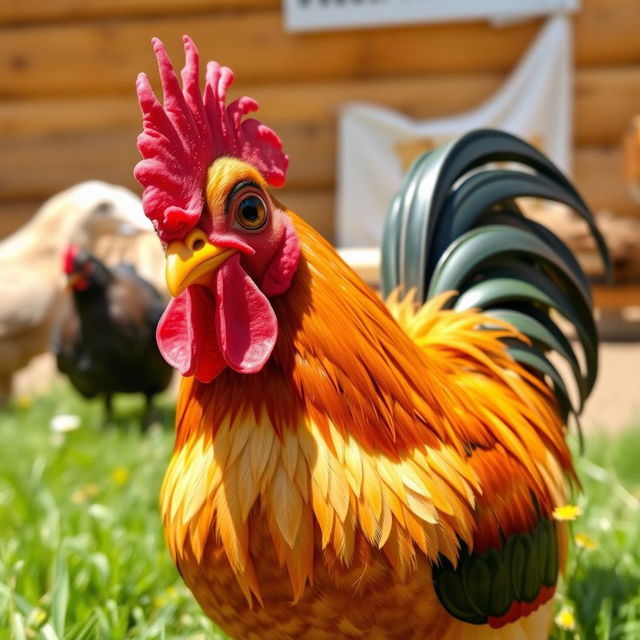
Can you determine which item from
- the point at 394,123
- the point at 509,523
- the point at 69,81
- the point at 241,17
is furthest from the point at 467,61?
the point at 509,523

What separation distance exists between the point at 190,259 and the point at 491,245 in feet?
2.72

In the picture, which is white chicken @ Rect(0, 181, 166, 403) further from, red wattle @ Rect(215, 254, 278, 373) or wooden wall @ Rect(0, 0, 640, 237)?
red wattle @ Rect(215, 254, 278, 373)

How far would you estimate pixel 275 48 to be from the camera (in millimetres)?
6031

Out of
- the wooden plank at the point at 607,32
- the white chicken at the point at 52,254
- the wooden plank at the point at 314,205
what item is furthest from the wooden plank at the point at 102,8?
the wooden plank at the point at 607,32

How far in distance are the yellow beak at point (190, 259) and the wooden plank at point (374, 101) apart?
5067mm

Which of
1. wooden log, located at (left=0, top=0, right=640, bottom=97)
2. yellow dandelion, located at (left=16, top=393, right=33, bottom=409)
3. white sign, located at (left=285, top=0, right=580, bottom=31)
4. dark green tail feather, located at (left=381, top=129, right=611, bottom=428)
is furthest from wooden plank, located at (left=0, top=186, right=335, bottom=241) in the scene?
dark green tail feather, located at (left=381, top=129, right=611, bottom=428)

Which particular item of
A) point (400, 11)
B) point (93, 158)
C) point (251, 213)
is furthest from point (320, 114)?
point (251, 213)

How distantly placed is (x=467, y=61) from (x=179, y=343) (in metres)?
5.15

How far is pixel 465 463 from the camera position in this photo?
140cm

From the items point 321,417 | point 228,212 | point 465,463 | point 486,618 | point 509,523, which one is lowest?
point 486,618

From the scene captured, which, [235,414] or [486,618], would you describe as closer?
[235,414]

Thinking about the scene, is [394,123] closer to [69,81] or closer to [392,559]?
[69,81]

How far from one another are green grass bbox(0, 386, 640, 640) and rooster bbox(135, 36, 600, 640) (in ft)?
1.92

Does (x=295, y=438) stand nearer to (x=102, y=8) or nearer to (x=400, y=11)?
(x=400, y=11)
